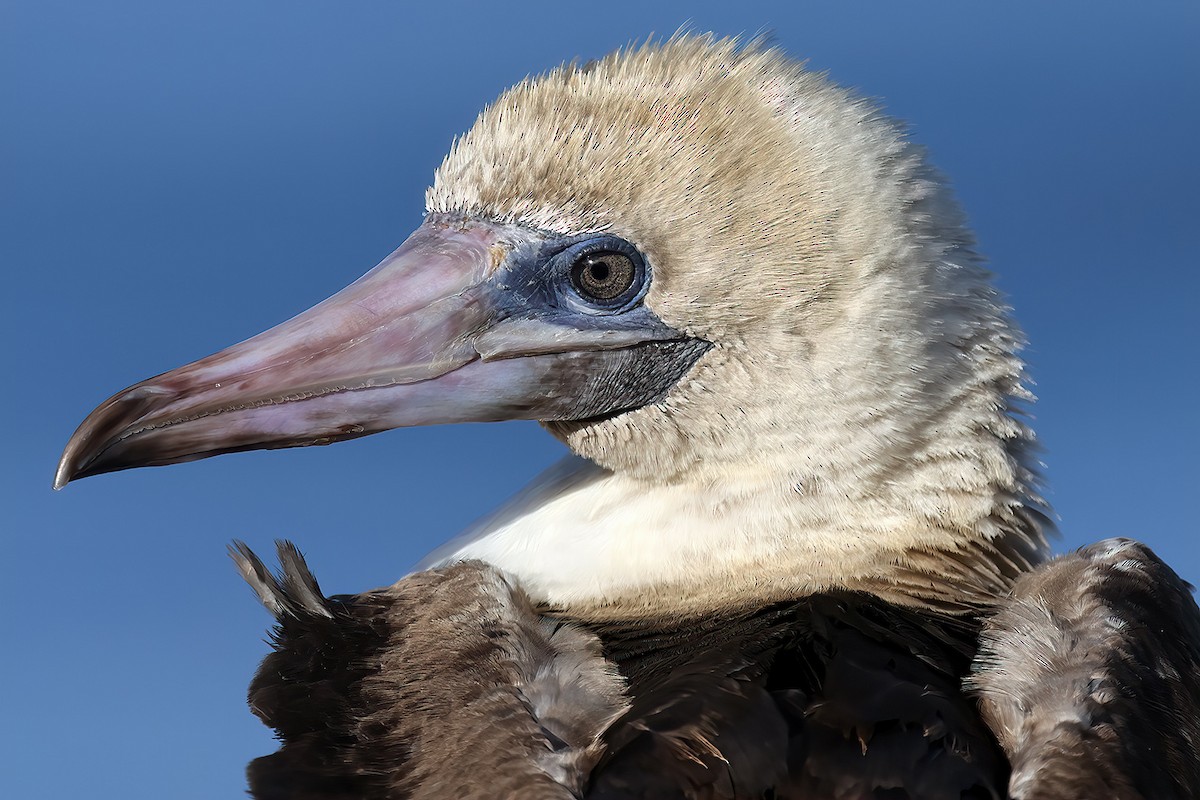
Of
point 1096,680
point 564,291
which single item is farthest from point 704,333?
point 1096,680

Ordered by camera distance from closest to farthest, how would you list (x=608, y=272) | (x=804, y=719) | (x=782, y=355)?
(x=804, y=719), (x=782, y=355), (x=608, y=272)

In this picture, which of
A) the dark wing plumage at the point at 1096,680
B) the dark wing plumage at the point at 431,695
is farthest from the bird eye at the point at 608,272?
the dark wing plumage at the point at 1096,680

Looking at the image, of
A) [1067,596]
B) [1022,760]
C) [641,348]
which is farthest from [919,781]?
[641,348]

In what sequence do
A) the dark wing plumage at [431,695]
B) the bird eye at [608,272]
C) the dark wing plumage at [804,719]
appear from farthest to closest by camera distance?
the bird eye at [608,272], the dark wing plumage at [431,695], the dark wing plumage at [804,719]

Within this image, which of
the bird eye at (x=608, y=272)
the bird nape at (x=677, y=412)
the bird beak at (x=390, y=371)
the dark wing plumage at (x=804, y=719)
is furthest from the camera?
the bird eye at (x=608, y=272)

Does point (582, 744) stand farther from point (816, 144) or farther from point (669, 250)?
point (816, 144)

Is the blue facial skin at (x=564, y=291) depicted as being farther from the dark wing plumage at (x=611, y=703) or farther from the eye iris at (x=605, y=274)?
the dark wing plumage at (x=611, y=703)

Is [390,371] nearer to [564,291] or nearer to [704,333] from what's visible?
[564,291]

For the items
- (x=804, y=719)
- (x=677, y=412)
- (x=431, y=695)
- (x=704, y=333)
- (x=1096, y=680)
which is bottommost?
(x=1096, y=680)
